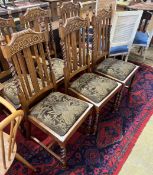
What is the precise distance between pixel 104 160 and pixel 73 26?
1.19 meters

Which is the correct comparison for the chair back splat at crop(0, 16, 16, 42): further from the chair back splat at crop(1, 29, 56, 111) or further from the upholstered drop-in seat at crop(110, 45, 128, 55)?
the upholstered drop-in seat at crop(110, 45, 128, 55)

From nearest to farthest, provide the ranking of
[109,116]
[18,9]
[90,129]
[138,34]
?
[90,129] → [109,116] → [138,34] → [18,9]

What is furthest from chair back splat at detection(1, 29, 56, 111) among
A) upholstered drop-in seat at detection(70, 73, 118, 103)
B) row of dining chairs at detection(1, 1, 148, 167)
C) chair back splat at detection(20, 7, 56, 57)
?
chair back splat at detection(20, 7, 56, 57)

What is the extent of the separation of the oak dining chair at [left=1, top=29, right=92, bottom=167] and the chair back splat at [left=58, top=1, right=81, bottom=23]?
1.03 meters

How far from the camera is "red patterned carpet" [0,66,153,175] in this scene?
137 centimetres

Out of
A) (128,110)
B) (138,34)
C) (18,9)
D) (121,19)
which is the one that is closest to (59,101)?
(128,110)

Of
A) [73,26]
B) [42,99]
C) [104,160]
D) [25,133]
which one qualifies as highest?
[73,26]

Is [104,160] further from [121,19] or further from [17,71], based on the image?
[121,19]

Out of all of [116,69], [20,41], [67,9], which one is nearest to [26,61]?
[20,41]

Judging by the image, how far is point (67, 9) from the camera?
218 centimetres

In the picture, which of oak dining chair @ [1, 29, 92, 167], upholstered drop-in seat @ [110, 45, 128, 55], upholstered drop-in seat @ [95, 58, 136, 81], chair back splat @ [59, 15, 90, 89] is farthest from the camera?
upholstered drop-in seat @ [110, 45, 128, 55]

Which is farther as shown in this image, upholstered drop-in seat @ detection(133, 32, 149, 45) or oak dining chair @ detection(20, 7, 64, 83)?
upholstered drop-in seat @ detection(133, 32, 149, 45)

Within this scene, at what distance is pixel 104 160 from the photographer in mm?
1433

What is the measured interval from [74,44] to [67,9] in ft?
3.22
